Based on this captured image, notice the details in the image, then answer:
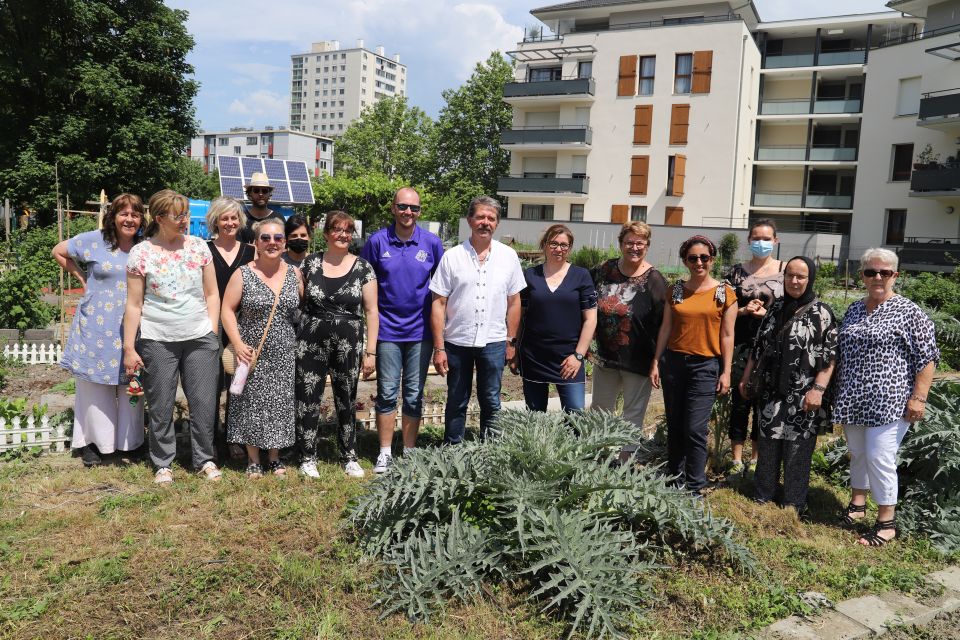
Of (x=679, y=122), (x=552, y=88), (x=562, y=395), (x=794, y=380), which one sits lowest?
(x=562, y=395)

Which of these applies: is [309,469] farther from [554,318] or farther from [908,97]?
[908,97]

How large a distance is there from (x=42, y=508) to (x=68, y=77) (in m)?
26.7

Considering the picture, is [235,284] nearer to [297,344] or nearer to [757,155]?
[297,344]

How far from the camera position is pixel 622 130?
37.2 meters

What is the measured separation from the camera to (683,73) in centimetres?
3534

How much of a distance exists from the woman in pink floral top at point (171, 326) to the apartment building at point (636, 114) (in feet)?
110

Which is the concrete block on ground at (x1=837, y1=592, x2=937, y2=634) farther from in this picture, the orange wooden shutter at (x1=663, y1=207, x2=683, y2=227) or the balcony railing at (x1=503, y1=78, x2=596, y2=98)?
the balcony railing at (x1=503, y1=78, x2=596, y2=98)

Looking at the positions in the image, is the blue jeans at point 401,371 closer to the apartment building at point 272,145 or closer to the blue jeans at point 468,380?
the blue jeans at point 468,380

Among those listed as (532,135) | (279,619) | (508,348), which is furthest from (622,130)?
(279,619)

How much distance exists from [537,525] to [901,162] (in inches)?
1382

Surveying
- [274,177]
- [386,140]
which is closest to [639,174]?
[274,177]

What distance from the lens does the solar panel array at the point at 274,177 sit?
20.7 meters

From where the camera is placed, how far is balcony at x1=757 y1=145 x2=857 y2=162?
113ft

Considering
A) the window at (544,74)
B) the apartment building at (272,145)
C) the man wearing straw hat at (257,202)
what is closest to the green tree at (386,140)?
the window at (544,74)
